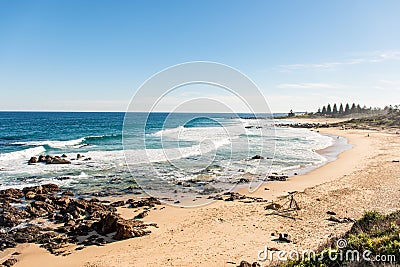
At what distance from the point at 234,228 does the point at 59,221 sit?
21.9 ft

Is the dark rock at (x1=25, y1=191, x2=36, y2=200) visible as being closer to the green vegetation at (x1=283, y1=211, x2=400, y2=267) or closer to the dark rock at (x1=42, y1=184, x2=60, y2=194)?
the dark rock at (x1=42, y1=184, x2=60, y2=194)

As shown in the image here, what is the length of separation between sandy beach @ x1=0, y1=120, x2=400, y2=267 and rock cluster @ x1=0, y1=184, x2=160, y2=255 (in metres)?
0.39

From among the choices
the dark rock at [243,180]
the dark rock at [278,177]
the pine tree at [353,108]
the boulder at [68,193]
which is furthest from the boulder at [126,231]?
the pine tree at [353,108]

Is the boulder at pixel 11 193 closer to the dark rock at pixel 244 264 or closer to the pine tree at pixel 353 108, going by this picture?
the dark rock at pixel 244 264

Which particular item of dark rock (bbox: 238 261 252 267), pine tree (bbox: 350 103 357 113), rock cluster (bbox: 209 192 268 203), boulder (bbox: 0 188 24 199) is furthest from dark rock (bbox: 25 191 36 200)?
pine tree (bbox: 350 103 357 113)

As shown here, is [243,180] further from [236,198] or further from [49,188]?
[49,188]

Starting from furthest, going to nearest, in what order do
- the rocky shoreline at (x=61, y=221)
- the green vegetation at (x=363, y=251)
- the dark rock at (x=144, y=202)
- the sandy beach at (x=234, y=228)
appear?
the dark rock at (x=144, y=202)
the rocky shoreline at (x=61, y=221)
the sandy beach at (x=234, y=228)
the green vegetation at (x=363, y=251)

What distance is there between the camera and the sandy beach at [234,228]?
746 centimetres

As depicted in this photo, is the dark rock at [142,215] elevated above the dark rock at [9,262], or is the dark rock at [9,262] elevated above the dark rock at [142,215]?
the dark rock at [142,215]

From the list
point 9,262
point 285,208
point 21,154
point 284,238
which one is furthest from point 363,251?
point 21,154

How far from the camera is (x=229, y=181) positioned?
647 inches

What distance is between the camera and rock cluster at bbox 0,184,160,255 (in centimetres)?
871

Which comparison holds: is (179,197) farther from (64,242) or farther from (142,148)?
(142,148)

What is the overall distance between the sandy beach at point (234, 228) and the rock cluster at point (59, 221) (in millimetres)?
394
